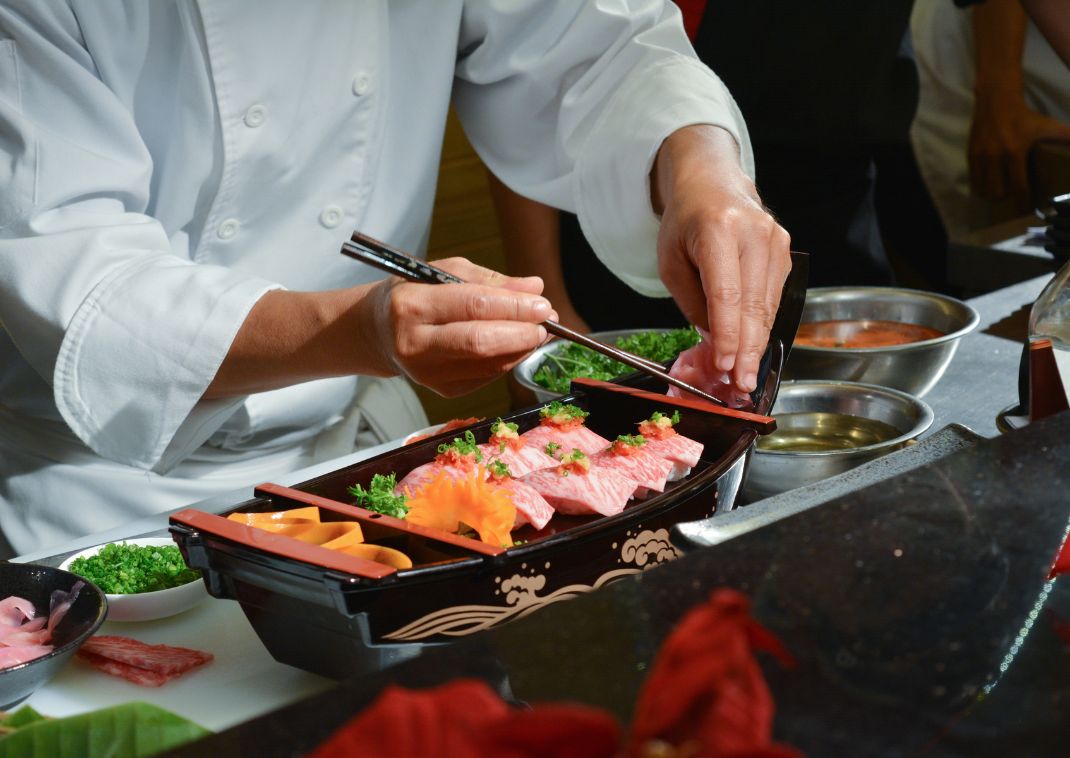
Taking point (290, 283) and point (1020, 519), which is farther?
point (290, 283)

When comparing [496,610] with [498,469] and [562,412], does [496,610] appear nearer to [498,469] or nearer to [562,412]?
[498,469]

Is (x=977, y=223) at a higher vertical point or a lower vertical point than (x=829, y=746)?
lower

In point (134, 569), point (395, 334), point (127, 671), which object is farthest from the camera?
point (395, 334)

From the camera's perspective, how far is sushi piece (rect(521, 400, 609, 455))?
4.45ft

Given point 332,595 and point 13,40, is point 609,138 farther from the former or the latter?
point 332,595

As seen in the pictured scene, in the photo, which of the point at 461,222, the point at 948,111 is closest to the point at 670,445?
the point at 461,222

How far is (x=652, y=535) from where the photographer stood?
3.60 ft

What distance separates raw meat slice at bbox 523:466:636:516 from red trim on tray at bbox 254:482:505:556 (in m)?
0.17

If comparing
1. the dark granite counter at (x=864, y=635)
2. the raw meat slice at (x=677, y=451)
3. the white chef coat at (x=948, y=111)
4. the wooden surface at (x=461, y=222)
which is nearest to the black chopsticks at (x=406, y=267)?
the raw meat slice at (x=677, y=451)

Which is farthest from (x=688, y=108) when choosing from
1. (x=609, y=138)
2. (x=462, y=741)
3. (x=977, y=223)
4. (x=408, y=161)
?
(x=977, y=223)

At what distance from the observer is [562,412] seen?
1.40m

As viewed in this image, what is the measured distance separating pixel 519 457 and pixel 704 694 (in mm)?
914

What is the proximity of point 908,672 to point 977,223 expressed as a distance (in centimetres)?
567

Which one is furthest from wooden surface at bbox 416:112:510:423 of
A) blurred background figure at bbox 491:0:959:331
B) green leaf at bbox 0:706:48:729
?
green leaf at bbox 0:706:48:729
